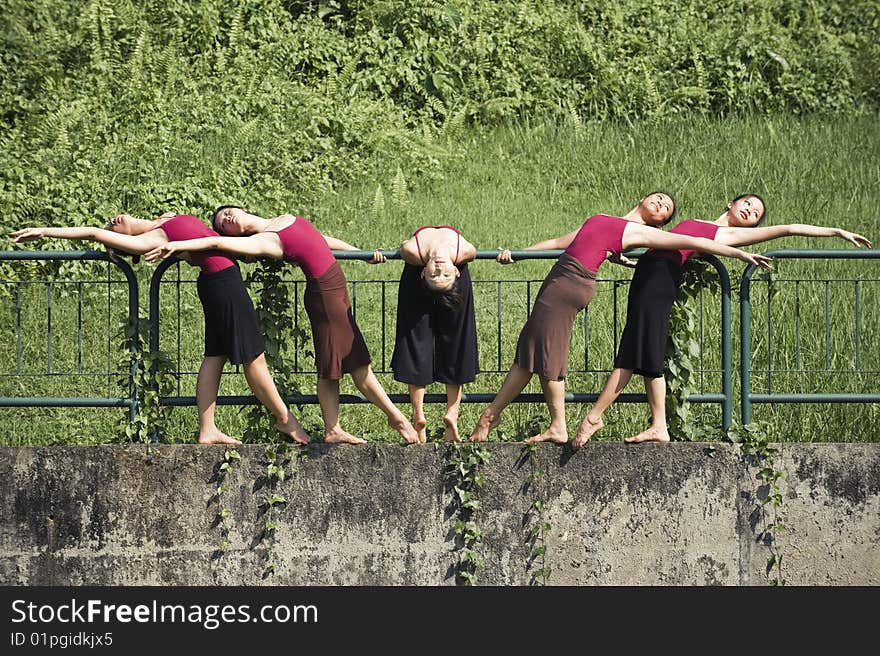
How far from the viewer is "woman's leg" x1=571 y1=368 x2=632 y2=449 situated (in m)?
7.01

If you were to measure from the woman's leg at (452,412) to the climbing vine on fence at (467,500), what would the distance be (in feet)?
0.25

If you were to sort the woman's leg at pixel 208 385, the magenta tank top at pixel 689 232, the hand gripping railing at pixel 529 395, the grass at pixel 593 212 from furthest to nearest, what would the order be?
the grass at pixel 593 212 < the hand gripping railing at pixel 529 395 < the woman's leg at pixel 208 385 < the magenta tank top at pixel 689 232

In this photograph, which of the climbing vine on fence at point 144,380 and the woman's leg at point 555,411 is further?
the climbing vine on fence at point 144,380

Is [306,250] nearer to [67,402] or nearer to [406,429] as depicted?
[406,429]

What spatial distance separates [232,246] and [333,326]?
0.69 m

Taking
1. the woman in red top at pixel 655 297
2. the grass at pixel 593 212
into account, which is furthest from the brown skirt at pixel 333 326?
the woman in red top at pixel 655 297

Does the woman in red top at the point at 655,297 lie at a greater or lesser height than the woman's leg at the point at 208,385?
greater

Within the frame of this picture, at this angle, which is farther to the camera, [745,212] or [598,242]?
[745,212]

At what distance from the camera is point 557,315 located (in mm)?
6863

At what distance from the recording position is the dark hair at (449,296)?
673 centimetres

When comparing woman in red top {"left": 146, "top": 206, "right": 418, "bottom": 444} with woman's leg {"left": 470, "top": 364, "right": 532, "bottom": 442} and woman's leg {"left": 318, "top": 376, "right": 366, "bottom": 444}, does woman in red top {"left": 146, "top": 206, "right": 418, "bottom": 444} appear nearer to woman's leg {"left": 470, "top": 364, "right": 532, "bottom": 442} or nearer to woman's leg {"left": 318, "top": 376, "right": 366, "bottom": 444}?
woman's leg {"left": 318, "top": 376, "right": 366, "bottom": 444}

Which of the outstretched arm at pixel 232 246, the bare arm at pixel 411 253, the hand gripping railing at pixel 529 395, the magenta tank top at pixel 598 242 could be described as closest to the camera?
the outstretched arm at pixel 232 246

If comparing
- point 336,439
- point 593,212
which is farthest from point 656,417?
point 593,212

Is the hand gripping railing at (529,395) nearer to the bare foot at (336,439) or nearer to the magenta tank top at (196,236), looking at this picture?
the bare foot at (336,439)
